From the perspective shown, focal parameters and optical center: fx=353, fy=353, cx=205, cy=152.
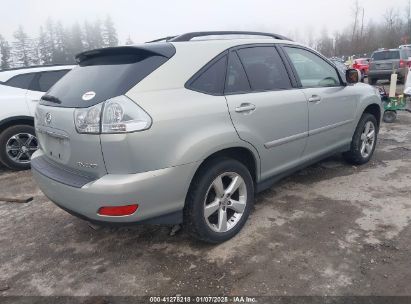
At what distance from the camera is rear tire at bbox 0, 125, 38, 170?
5.36 metres

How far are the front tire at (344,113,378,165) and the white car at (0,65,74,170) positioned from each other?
4.69 m

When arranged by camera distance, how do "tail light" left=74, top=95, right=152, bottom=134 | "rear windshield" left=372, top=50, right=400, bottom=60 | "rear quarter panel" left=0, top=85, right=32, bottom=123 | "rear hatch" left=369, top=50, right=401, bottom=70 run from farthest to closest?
1. "rear windshield" left=372, top=50, right=400, bottom=60
2. "rear hatch" left=369, top=50, right=401, bottom=70
3. "rear quarter panel" left=0, top=85, right=32, bottom=123
4. "tail light" left=74, top=95, right=152, bottom=134

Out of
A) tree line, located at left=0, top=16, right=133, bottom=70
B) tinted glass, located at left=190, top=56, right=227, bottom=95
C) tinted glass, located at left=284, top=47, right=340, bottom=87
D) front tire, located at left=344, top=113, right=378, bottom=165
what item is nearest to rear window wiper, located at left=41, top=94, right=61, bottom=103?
tinted glass, located at left=190, top=56, right=227, bottom=95

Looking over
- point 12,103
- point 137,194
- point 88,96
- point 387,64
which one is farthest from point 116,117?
point 387,64

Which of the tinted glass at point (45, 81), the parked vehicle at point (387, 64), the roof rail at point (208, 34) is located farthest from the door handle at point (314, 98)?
the parked vehicle at point (387, 64)

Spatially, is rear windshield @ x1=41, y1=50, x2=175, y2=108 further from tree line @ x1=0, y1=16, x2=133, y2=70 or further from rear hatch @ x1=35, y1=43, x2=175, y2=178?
tree line @ x1=0, y1=16, x2=133, y2=70

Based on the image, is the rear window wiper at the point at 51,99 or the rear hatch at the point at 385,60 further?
the rear hatch at the point at 385,60

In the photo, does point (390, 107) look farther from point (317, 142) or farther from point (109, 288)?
point (109, 288)

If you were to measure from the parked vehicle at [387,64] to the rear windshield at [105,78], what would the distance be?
15.0 metres

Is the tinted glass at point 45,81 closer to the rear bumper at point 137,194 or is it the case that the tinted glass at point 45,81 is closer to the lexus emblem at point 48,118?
the lexus emblem at point 48,118

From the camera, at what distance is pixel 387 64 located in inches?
602

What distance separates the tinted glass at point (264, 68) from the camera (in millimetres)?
3170

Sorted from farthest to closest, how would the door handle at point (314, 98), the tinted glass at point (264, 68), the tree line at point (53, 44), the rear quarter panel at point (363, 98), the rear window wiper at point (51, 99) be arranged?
the tree line at point (53, 44) < the rear quarter panel at point (363, 98) < the door handle at point (314, 98) < the tinted glass at point (264, 68) < the rear window wiper at point (51, 99)

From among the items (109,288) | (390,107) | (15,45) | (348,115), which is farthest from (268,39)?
(15,45)
